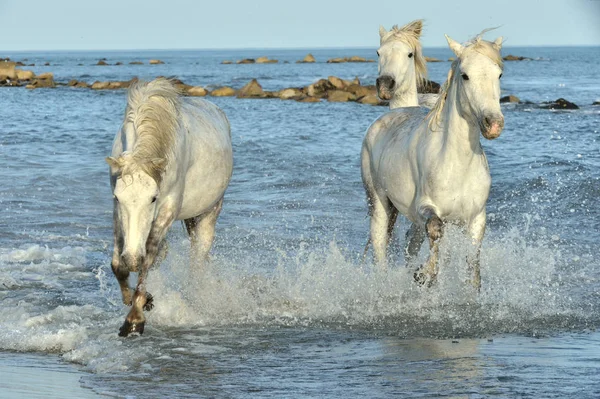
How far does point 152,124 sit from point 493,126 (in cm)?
A: 217

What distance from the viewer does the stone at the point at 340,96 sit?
119ft

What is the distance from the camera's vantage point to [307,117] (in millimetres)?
28359

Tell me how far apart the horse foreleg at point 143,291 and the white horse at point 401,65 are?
2432 millimetres

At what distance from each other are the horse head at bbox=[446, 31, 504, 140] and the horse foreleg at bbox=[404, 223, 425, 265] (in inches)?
60.5

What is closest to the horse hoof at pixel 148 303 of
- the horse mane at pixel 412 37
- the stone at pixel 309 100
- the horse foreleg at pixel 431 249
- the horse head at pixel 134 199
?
the horse head at pixel 134 199

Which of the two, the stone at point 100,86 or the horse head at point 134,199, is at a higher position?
the horse head at point 134,199

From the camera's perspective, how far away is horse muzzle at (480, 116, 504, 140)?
19.4 ft

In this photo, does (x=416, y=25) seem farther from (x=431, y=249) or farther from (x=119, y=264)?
(x=119, y=264)

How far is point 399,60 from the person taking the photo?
8.02m

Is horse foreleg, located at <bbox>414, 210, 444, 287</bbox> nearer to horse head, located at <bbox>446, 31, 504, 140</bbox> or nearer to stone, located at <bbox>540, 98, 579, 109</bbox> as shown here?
horse head, located at <bbox>446, 31, 504, 140</bbox>

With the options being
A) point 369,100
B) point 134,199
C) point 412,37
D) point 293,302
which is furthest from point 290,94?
point 134,199

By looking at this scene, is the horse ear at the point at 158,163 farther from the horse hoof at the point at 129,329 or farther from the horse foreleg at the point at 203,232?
the horse foreleg at the point at 203,232

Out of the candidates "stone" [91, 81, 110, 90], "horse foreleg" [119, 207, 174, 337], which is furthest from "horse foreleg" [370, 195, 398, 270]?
"stone" [91, 81, 110, 90]

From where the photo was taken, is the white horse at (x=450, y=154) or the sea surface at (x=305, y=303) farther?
the white horse at (x=450, y=154)
